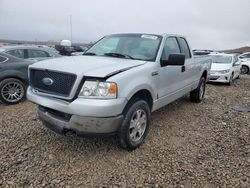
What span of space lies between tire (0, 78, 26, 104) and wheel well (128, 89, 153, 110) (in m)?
3.96

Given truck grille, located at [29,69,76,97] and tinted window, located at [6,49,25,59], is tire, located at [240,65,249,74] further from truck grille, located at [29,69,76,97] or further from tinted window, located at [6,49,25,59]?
truck grille, located at [29,69,76,97]

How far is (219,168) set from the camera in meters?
3.42

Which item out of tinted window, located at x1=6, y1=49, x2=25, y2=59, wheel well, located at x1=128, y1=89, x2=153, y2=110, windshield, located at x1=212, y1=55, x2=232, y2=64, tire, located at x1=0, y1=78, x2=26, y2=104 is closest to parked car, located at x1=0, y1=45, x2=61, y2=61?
tinted window, located at x1=6, y1=49, x2=25, y2=59

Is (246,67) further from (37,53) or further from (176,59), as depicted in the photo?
(176,59)

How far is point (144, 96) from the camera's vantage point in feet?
13.0

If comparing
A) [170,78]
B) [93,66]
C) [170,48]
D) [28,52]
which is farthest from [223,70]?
[93,66]

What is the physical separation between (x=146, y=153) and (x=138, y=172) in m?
0.55

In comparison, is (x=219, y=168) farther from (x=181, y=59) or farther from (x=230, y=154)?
(x=181, y=59)

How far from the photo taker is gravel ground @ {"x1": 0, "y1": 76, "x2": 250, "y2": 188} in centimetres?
310

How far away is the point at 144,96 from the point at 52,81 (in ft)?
4.79

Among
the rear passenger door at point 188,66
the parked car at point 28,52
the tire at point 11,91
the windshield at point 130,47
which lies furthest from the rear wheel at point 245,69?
the tire at point 11,91

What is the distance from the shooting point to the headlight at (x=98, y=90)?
3.14 m

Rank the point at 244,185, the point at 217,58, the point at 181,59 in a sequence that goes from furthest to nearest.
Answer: the point at 217,58 < the point at 181,59 < the point at 244,185

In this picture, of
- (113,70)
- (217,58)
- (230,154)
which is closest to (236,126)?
(230,154)
